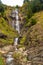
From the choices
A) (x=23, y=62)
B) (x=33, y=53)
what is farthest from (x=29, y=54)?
(x=23, y=62)

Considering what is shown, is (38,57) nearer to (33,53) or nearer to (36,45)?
(33,53)

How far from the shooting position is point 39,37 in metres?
51.2

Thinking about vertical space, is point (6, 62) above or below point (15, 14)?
below

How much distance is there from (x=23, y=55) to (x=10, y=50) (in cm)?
528

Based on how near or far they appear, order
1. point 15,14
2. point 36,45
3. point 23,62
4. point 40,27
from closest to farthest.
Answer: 1. point 23,62
2. point 36,45
3. point 40,27
4. point 15,14

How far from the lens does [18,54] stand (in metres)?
45.0

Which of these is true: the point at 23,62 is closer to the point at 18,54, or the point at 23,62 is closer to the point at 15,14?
the point at 18,54

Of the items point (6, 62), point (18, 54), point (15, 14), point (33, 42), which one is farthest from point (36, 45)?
point (15, 14)

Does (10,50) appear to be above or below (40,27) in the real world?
below

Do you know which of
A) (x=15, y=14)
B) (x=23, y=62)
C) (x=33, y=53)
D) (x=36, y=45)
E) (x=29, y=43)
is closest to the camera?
(x=23, y=62)

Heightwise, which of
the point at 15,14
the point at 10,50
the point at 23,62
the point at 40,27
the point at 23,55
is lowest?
the point at 23,62

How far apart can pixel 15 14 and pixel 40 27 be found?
4157 cm

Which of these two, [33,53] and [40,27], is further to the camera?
[40,27]

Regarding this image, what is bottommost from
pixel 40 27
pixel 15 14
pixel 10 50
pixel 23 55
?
pixel 23 55
